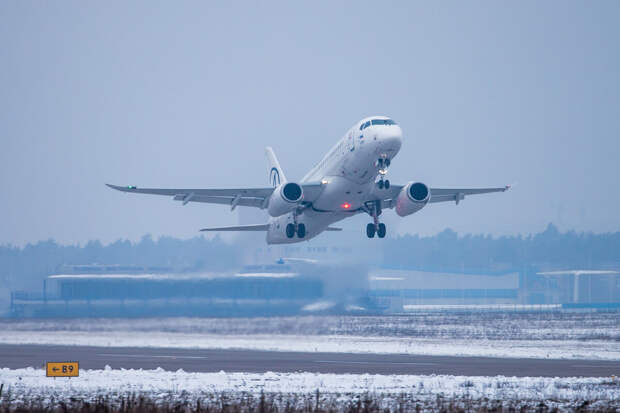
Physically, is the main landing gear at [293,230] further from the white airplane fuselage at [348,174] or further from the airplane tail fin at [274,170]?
the airplane tail fin at [274,170]

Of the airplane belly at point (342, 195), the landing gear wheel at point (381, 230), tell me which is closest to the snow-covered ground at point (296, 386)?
the airplane belly at point (342, 195)

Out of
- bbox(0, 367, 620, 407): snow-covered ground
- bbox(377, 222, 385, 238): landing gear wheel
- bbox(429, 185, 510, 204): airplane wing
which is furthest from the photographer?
bbox(429, 185, 510, 204): airplane wing

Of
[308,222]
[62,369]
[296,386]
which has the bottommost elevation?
[296,386]

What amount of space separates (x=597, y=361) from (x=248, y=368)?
14559mm

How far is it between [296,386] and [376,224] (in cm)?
1840

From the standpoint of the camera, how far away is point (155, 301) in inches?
2274

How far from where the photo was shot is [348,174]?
3831 cm

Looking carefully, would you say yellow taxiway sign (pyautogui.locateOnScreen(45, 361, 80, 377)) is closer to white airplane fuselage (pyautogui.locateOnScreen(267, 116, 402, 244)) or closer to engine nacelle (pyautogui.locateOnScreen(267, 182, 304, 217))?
engine nacelle (pyautogui.locateOnScreen(267, 182, 304, 217))

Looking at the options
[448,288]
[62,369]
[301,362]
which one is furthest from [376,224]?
[448,288]

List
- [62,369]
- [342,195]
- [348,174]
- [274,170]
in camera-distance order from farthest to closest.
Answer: [274,170] → [342,195] → [348,174] → [62,369]

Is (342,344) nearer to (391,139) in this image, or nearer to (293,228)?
(293,228)

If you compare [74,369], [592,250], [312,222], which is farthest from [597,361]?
[592,250]

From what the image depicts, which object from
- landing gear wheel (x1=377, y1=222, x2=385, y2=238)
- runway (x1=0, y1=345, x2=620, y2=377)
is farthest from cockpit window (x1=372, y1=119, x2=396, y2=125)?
runway (x1=0, y1=345, x2=620, y2=377)

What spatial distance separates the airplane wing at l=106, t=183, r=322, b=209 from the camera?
132ft
